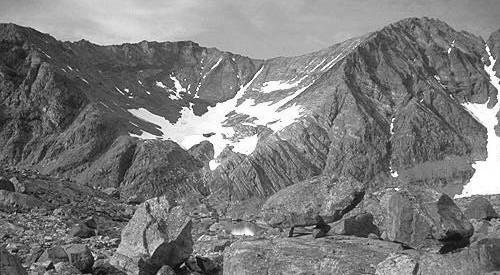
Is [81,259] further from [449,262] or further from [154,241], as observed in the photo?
[449,262]

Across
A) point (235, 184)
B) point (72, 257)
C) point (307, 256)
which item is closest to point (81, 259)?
point (72, 257)

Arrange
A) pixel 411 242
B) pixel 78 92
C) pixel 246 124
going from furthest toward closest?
1. pixel 246 124
2. pixel 78 92
3. pixel 411 242

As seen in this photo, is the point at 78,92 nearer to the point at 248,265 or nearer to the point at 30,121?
the point at 30,121

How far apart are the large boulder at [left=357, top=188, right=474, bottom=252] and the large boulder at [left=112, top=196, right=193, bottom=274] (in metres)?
8.82

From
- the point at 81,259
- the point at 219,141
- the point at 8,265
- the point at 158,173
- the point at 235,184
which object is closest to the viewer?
the point at 8,265

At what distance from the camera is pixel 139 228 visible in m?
24.1

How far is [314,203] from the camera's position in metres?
23.2

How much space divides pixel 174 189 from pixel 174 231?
12387 cm

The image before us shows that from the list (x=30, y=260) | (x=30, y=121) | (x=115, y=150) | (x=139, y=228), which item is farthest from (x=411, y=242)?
(x=30, y=121)

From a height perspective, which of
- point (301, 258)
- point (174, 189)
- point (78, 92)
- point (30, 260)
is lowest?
point (30, 260)

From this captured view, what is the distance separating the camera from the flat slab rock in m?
20.1

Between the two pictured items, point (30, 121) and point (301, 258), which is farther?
point (30, 121)

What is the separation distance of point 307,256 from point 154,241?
263 inches

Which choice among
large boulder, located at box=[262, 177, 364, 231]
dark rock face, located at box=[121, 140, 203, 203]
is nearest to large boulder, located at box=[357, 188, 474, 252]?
large boulder, located at box=[262, 177, 364, 231]
